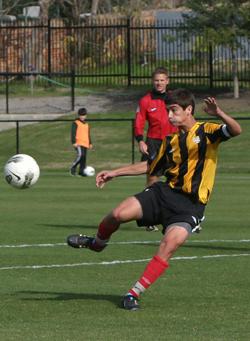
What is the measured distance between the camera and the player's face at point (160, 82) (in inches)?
595

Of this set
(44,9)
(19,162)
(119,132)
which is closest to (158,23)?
(44,9)

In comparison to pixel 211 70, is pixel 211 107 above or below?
above

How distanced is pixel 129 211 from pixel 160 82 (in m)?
6.27

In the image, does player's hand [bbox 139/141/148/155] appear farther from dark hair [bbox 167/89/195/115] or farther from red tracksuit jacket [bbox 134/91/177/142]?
dark hair [bbox 167/89/195/115]

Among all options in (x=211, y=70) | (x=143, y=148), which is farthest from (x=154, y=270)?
(x=211, y=70)

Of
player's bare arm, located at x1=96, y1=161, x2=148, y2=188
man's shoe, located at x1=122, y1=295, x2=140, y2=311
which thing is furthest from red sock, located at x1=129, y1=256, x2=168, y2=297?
player's bare arm, located at x1=96, y1=161, x2=148, y2=188

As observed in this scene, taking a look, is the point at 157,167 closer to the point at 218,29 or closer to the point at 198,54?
the point at 218,29

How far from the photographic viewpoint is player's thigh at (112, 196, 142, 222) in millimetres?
9180

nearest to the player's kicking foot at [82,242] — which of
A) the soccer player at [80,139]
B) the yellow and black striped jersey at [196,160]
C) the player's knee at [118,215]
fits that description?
the player's knee at [118,215]

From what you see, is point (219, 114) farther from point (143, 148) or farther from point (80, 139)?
point (80, 139)

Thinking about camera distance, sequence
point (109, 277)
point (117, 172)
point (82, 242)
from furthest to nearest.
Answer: point (109, 277)
point (82, 242)
point (117, 172)

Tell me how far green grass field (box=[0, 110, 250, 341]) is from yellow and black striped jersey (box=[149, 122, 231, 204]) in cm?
97

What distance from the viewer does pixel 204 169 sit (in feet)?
30.9

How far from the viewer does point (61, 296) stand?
986 cm
